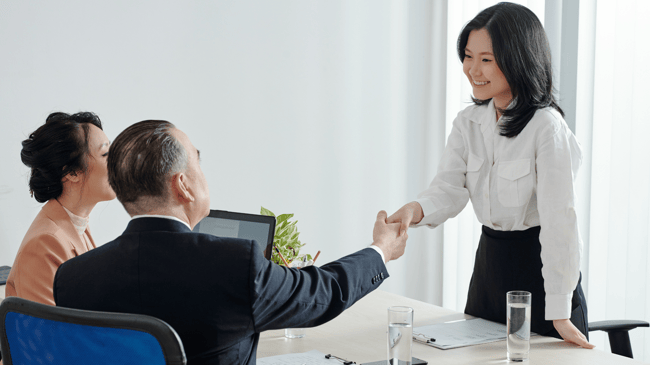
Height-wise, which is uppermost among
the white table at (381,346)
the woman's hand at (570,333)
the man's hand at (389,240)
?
the man's hand at (389,240)

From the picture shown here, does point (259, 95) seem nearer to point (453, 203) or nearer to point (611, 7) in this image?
point (453, 203)

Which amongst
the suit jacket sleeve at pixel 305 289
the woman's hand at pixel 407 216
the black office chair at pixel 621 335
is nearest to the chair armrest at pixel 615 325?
the black office chair at pixel 621 335

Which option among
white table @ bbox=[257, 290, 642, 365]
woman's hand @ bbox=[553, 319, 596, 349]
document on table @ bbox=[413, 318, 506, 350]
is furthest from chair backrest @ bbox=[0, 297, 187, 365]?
woman's hand @ bbox=[553, 319, 596, 349]

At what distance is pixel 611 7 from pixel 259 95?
72.5 inches

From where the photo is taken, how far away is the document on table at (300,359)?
4.69ft

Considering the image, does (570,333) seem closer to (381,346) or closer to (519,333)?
(519,333)

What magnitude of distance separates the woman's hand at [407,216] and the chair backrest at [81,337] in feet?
3.13

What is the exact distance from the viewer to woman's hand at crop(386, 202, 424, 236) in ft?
5.83

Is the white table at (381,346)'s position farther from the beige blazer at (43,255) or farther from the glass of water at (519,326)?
the beige blazer at (43,255)

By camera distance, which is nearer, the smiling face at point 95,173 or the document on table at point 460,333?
the document on table at point 460,333

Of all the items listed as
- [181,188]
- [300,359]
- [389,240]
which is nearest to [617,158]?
[389,240]

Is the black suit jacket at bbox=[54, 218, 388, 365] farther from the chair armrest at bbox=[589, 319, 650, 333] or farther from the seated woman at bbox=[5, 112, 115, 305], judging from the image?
the chair armrest at bbox=[589, 319, 650, 333]

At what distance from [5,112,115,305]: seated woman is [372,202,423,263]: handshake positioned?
87 centimetres

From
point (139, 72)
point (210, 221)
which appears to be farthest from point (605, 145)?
point (139, 72)
